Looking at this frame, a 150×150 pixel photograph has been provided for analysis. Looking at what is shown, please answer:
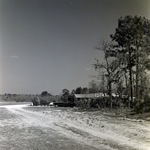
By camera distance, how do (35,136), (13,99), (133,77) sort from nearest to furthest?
(35,136) → (133,77) → (13,99)

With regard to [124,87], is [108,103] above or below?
below

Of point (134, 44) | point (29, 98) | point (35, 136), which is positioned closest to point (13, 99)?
point (29, 98)

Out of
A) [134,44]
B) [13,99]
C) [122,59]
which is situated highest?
[134,44]

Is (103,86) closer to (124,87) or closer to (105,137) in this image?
(124,87)

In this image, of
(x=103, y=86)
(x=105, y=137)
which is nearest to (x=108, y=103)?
(x=103, y=86)

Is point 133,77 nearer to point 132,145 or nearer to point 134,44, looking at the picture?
point 134,44

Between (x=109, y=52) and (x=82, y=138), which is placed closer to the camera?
(x=82, y=138)

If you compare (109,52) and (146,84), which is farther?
(109,52)

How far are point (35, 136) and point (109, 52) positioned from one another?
55.2 ft

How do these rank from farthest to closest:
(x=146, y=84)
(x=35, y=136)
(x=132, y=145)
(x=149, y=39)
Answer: (x=149, y=39)
(x=146, y=84)
(x=35, y=136)
(x=132, y=145)

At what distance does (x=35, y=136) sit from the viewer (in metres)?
7.40

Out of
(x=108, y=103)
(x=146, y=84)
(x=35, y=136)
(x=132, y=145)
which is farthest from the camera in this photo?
(x=108, y=103)

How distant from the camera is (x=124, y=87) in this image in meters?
22.6

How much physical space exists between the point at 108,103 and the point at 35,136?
16613 mm
